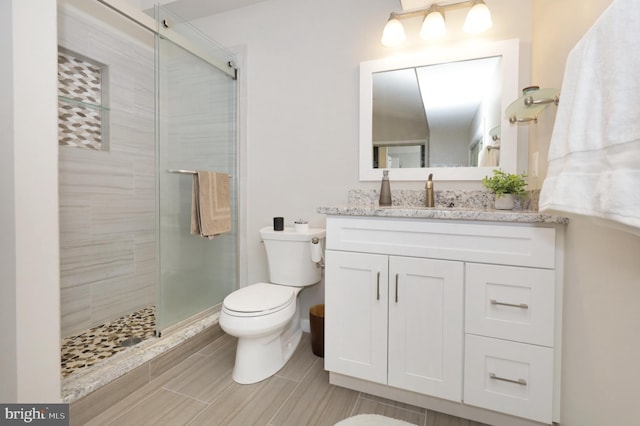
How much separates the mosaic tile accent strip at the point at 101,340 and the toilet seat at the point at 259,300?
0.71 m

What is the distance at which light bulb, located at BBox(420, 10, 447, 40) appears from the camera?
174cm

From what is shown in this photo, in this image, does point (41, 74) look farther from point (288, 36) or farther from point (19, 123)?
point (288, 36)

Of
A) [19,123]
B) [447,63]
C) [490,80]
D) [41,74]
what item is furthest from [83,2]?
[490,80]

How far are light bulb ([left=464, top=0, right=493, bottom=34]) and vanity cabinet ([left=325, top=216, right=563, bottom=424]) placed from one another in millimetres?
1147

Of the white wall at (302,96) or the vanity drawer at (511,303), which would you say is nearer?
the vanity drawer at (511,303)

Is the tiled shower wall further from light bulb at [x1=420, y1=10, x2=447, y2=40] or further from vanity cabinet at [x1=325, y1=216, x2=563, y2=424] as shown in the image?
light bulb at [x1=420, y1=10, x2=447, y2=40]

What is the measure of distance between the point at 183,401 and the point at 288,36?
2.33 meters

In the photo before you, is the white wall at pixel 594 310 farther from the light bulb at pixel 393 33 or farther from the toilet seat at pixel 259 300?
the toilet seat at pixel 259 300

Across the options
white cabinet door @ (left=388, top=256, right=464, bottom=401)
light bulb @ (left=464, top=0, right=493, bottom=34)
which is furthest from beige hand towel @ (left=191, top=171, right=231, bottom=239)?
light bulb @ (left=464, top=0, right=493, bottom=34)

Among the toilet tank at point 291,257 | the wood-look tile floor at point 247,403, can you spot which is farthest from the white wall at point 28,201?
the toilet tank at point 291,257

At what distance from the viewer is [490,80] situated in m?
1.76

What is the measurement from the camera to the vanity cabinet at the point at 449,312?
1206mm

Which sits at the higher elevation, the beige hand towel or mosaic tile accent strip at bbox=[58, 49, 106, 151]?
mosaic tile accent strip at bbox=[58, 49, 106, 151]

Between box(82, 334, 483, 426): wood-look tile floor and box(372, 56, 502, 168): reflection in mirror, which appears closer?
box(82, 334, 483, 426): wood-look tile floor
